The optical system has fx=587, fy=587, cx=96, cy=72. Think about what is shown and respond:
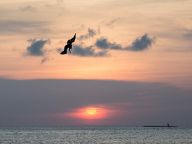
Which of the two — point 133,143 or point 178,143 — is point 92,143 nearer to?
point 133,143

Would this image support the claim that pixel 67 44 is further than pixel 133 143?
No

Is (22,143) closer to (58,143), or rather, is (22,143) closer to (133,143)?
(58,143)

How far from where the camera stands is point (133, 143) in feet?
547

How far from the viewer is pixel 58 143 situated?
170 metres

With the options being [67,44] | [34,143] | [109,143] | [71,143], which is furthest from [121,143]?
[67,44]

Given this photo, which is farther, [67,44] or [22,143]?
[22,143]

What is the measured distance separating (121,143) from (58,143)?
62.3ft

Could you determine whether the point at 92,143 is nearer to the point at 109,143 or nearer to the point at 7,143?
the point at 109,143

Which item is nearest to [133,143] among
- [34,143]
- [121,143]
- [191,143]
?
[121,143]

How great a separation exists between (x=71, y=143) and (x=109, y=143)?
1086cm

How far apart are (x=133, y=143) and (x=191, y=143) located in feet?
53.6

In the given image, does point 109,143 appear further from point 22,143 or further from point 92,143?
point 22,143

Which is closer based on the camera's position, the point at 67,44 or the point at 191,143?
the point at 67,44

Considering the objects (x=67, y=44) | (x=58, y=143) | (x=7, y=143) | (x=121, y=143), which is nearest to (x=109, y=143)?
(x=121, y=143)
